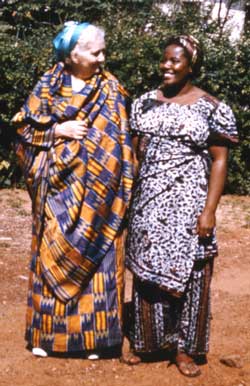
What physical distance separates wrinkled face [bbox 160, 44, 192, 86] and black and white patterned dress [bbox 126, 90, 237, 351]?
5.7 inches

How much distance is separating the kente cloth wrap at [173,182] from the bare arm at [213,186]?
37 millimetres

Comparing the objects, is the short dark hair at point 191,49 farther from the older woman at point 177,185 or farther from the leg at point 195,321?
the leg at point 195,321

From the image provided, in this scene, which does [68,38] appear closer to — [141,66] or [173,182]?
[173,182]

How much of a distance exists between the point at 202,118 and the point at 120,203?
2.28 ft

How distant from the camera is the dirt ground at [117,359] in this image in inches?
183

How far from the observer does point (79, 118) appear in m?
4.41

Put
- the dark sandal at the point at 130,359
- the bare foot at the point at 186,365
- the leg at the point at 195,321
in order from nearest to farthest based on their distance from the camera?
the leg at the point at 195,321 → the bare foot at the point at 186,365 → the dark sandal at the point at 130,359

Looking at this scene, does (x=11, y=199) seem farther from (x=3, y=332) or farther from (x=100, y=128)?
(x=100, y=128)

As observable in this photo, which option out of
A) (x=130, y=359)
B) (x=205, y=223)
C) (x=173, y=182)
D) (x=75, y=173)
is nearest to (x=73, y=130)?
(x=75, y=173)

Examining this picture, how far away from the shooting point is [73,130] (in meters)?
4.37

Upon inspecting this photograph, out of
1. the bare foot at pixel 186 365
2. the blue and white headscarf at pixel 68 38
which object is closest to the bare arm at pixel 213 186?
the bare foot at pixel 186 365

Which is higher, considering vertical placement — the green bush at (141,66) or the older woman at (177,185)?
the older woman at (177,185)

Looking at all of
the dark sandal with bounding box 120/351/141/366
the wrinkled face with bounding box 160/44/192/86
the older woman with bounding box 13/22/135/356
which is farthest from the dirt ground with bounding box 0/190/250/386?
the wrinkled face with bounding box 160/44/192/86

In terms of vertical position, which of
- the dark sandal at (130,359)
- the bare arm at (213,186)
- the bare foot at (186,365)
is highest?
the bare arm at (213,186)
